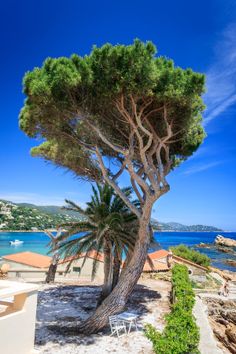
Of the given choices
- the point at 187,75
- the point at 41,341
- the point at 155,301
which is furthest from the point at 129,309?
the point at 187,75

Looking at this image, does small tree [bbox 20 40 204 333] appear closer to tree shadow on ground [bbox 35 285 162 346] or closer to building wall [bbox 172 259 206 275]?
tree shadow on ground [bbox 35 285 162 346]

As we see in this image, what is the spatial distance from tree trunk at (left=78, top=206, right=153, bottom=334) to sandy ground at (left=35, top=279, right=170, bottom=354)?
1.10ft

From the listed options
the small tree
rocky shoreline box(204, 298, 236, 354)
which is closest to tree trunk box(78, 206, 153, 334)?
the small tree

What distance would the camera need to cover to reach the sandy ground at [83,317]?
7801 mm

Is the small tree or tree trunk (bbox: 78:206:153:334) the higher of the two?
the small tree

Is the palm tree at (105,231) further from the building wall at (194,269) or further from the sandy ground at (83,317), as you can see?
the building wall at (194,269)

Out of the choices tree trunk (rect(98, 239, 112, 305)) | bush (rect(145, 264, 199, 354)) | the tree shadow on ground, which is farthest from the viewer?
tree trunk (rect(98, 239, 112, 305))

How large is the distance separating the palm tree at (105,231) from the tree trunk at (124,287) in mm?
741

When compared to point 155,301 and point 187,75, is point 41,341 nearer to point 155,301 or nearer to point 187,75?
point 155,301

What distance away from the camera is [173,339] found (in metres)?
5.64

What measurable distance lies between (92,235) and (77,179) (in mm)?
3803

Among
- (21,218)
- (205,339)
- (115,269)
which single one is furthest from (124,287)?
(21,218)

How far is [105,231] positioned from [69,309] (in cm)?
330

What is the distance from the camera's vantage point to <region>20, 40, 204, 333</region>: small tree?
9352 millimetres
